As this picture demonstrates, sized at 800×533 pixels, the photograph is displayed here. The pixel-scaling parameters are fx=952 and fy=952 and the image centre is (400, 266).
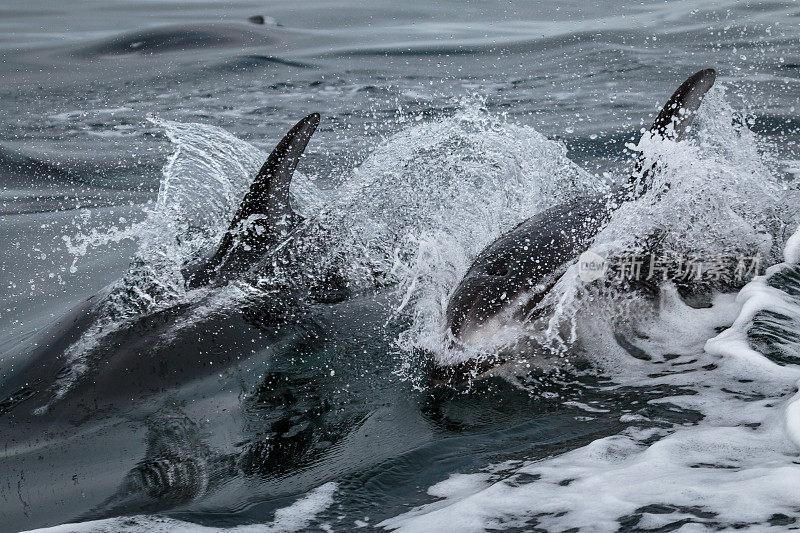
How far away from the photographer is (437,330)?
17.4ft

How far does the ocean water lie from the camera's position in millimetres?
3832

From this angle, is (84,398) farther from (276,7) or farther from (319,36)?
(276,7)

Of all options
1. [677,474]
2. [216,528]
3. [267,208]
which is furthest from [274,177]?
[677,474]

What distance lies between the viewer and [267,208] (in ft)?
20.9

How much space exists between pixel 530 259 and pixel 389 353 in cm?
101

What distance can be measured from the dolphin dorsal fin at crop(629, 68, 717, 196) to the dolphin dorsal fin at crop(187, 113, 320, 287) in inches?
86.9

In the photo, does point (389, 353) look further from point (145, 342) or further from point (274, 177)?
point (274, 177)

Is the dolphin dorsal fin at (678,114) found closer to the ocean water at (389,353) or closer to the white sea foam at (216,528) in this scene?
the ocean water at (389,353)

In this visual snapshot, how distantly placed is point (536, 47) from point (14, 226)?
10.4 m

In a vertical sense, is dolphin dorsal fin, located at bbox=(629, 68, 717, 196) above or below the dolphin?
above

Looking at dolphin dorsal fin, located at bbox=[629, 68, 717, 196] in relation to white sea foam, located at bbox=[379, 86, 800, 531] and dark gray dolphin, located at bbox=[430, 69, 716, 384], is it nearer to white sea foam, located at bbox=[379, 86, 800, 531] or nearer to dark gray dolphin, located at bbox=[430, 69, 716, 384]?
dark gray dolphin, located at bbox=[430, 69, 716, 384]

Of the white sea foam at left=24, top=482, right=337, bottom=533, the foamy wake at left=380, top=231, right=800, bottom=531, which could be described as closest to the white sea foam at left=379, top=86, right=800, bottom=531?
the foamy wake at left=380, top=231, right=800, bottom=531

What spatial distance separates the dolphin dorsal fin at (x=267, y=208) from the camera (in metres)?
6.23

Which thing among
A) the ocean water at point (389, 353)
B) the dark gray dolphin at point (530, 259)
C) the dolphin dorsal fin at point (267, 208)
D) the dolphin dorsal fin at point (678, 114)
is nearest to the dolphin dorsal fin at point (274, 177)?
the dolphin dorsal fin at point (267, 208)
